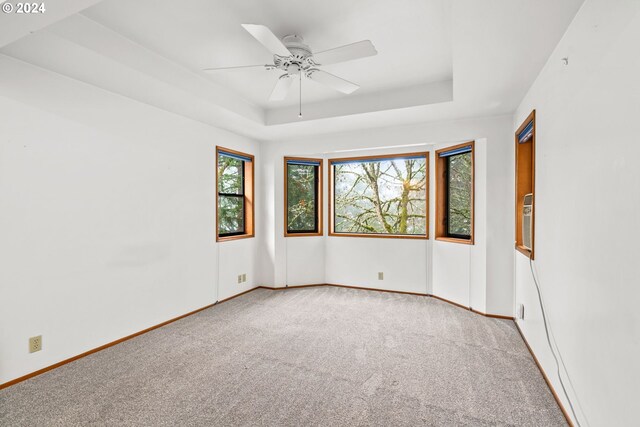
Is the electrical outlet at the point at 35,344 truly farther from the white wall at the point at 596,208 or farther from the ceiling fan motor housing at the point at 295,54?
the white wall at the point at 596,208

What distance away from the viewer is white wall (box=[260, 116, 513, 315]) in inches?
140

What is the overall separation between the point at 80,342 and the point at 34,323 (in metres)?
0.41

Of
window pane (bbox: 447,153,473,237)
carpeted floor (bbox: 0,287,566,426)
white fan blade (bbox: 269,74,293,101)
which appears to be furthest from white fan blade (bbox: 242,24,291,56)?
window pane (bbox: 447,153,473,237)

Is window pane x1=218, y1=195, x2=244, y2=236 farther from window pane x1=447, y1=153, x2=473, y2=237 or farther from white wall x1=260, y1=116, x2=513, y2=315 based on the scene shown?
window pane x1=447, y1=153, x2=473, y2=237

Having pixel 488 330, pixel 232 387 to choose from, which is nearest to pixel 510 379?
pixel 488 330

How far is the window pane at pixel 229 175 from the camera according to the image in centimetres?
438

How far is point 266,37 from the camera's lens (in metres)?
1.89

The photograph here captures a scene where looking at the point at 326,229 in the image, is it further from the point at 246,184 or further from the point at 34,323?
the point at 34,323

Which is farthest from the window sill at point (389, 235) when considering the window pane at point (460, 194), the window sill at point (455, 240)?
the window pane at point (460, 194)

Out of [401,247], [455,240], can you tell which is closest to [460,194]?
[455,240]

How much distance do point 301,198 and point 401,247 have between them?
1.77 m

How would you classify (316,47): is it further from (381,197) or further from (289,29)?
(381,197)

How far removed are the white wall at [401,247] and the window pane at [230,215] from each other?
399 millimetres

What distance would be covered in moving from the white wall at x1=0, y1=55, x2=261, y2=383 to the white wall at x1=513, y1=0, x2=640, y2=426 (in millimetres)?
3565
